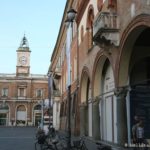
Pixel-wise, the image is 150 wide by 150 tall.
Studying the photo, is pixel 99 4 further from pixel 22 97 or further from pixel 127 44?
pixel 22 97

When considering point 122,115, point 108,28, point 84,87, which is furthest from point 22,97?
point 108,28

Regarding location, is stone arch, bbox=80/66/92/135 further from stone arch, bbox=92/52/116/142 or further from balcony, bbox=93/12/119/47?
balcony, bbox=93/12/119/47

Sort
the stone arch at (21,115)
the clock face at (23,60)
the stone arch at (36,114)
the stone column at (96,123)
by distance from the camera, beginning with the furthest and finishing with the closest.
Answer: the clock face at (23,60), the stone arch at (36,114), the stone arch at (21,115), the stone column at (96,123)

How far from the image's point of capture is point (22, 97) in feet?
319

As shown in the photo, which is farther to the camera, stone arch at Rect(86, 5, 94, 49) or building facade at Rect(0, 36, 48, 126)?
building facade at Rect(0, 36, 48, 126)

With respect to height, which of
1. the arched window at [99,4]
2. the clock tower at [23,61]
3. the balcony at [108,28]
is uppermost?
the clock tower at [23,61]

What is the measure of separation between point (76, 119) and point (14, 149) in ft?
39.9

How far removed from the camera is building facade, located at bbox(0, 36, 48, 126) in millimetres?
94688

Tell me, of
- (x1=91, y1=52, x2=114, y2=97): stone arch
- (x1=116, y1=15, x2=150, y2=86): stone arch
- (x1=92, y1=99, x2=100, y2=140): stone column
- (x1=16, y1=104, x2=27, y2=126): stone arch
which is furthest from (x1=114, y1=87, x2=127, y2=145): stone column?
(x1=16, y1=104, x2=27, y2=126): stone arch

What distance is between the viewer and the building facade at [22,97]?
311 ft

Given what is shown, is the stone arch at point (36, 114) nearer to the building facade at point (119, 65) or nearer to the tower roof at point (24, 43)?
the tower roof at point (24, 43)

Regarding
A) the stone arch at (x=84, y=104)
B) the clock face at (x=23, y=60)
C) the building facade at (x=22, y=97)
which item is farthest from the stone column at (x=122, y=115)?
the clock face at (x=23, y=60)

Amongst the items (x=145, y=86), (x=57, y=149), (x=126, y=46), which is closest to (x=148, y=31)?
(x=126, y=46)

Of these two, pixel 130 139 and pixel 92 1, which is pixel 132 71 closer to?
pixel 130 139
